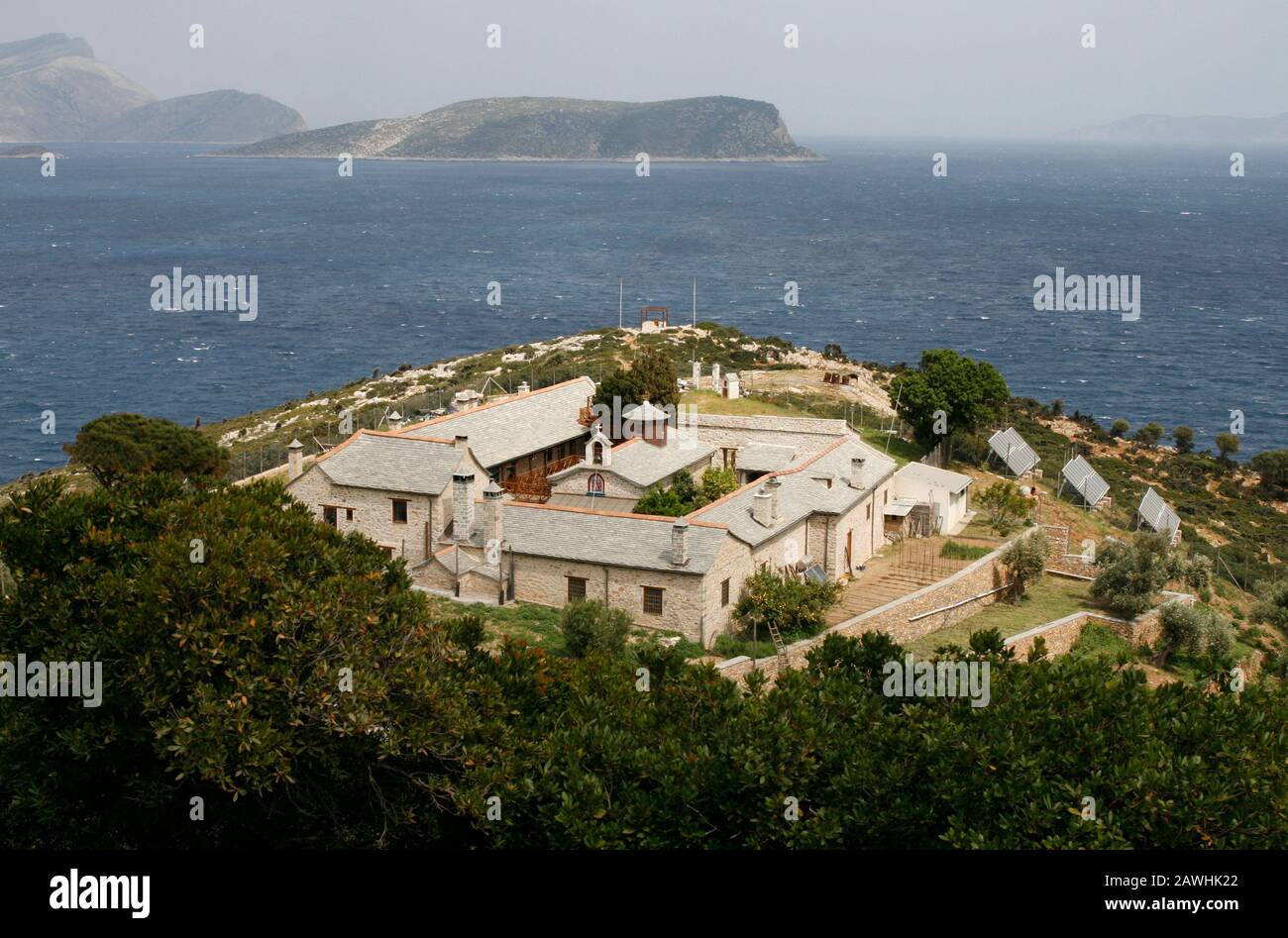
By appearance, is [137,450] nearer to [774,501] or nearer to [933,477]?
[774,501]

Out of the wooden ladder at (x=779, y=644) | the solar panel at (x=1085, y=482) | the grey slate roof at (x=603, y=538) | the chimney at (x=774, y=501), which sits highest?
the chimney at (x=774, y=501)

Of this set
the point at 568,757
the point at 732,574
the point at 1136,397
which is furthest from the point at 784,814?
the point at 1136,397

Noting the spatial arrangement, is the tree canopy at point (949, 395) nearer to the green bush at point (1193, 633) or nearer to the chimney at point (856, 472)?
the chimney at point (856, 472)

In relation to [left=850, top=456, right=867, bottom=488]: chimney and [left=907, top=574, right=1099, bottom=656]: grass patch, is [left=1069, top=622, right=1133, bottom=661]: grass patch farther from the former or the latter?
[left=850, top=456, right=867, bottom=488]: chimney

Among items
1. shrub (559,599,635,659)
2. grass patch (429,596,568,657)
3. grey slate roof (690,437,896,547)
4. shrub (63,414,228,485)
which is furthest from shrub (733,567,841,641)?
shrub (63,414,228,485)

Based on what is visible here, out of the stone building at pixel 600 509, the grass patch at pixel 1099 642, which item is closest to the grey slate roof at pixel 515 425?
the stone building at pixel 600 509
